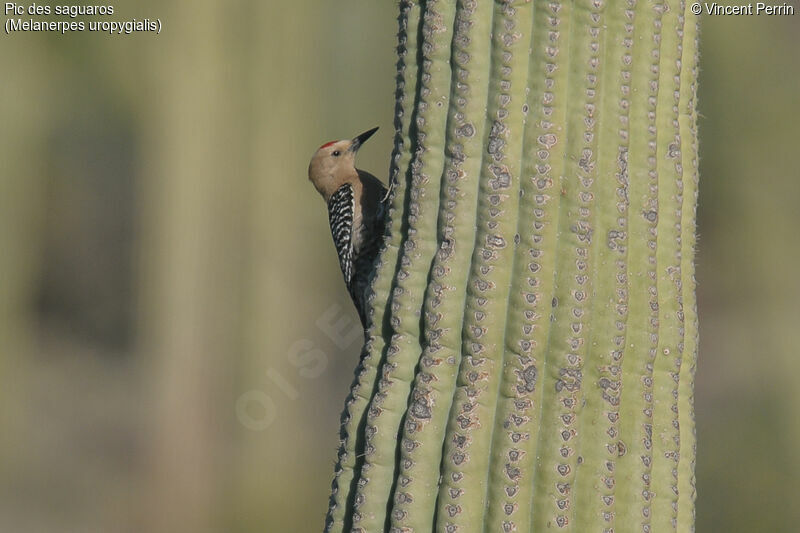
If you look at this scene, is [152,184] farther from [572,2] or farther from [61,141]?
[572,2]

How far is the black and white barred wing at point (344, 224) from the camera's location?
12.5ft

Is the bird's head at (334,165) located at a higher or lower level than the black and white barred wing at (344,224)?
higher

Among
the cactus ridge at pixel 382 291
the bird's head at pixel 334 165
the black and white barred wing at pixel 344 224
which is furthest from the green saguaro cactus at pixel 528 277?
the bird's head at pixel 334 165

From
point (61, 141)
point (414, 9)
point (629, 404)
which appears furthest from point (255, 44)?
point (629, 404)

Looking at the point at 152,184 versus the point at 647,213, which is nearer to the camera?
the point at 647,213

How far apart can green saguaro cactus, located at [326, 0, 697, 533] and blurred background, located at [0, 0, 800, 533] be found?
353cm

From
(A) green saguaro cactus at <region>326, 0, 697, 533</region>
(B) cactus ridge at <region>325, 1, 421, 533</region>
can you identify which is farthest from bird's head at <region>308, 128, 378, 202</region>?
(A) green saguaro cactus at <region>326, 0, 697, 533</region>

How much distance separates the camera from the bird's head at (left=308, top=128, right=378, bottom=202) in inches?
167

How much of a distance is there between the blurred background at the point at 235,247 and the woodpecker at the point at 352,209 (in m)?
1.38

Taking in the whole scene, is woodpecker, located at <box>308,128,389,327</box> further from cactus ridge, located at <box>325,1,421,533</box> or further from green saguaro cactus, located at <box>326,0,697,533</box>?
green saguaro cactus, located at <box>326,0,697,533</box>

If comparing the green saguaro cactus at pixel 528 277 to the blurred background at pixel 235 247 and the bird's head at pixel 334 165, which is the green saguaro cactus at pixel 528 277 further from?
the blurred background at pixel 235 247

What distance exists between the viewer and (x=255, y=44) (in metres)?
5.93

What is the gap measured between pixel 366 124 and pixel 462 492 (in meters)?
4.52

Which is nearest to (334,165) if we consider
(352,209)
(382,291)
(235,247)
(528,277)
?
(352,209)
